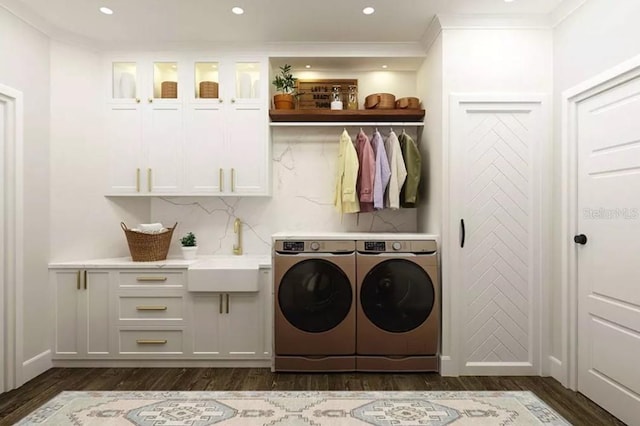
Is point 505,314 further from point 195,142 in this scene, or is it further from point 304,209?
point 195,142

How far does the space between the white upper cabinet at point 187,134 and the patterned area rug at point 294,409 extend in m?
1.59

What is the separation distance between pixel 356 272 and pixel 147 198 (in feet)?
6.94

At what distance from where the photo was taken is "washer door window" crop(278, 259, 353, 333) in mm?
2908

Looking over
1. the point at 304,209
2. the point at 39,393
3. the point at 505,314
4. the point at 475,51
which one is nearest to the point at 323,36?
the point at 475,51

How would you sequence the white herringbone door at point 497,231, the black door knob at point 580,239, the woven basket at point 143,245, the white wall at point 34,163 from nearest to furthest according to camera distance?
the black door knob at point 580,239 < the white wall at point 34,163 < the white herringbone door at point 497,231 < the woven basket at point 143,245

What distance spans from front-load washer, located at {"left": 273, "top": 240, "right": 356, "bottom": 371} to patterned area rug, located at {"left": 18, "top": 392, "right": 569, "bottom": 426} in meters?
0.35

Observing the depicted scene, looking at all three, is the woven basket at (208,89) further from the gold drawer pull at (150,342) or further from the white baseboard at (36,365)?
the white baseboard at (36,365)

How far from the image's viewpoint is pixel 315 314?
291 cm

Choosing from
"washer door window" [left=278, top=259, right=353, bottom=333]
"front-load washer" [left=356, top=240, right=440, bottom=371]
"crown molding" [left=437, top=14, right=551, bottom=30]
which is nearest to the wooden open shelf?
"crown molding" [left=437, top=14, right=551, bottom=30]

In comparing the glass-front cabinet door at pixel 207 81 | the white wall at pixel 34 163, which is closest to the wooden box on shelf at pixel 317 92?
the glass-front cabinet door at pixel 207 81

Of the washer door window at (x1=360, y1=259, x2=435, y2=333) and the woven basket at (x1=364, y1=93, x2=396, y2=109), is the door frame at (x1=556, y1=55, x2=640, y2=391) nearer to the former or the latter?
the washer door window at (x1=360, y1=259, x2=435, y2=333)

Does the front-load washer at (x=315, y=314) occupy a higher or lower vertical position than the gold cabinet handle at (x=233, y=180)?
lower

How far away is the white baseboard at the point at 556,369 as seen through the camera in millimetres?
2723

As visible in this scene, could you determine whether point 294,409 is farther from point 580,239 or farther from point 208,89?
point 208,89
